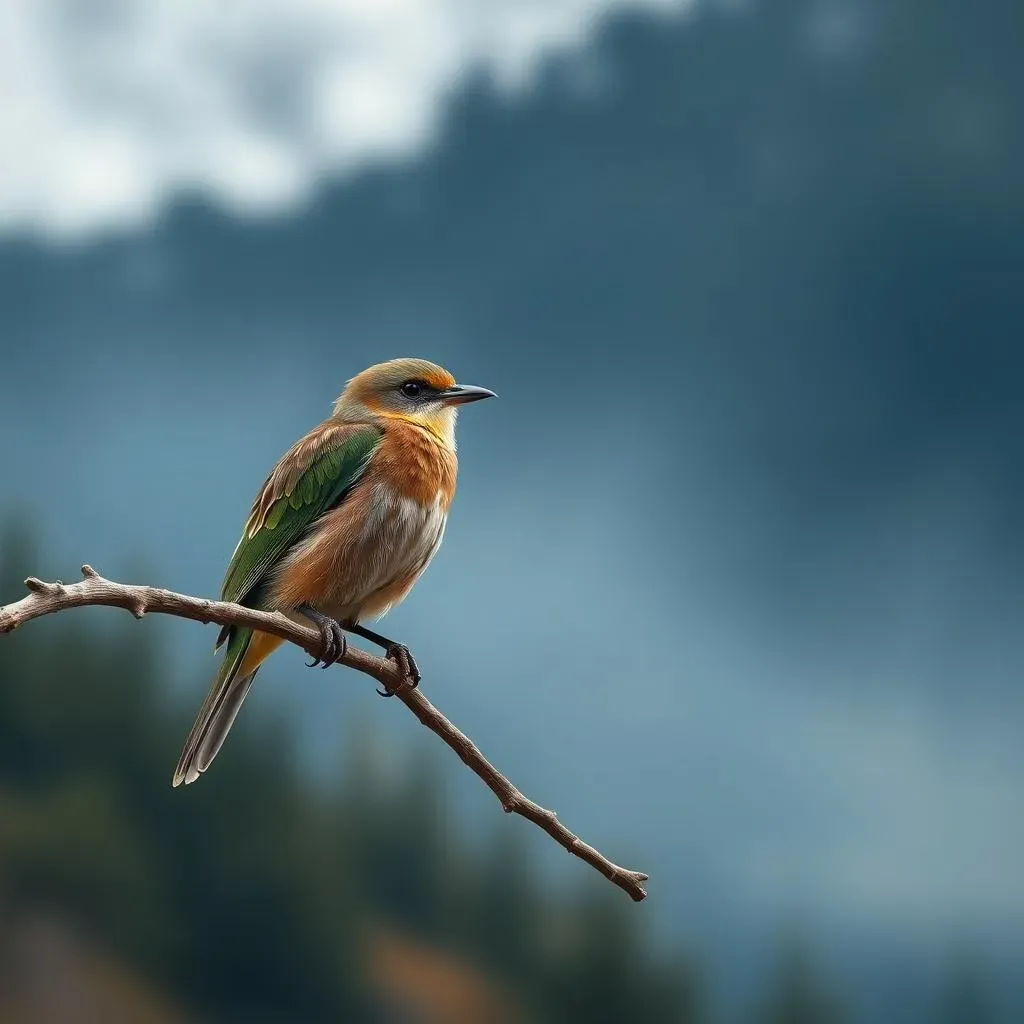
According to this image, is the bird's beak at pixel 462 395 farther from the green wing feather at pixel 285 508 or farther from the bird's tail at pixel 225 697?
the bird's tail at pixel 225 697

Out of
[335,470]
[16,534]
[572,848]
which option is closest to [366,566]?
[335,470]

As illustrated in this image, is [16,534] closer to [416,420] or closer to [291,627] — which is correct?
[416,420]

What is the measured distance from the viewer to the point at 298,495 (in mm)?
4855

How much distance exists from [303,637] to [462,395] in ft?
5.64

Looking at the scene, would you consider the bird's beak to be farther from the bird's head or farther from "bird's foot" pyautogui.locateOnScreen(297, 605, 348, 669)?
"bird's foot" pyautogui.locateOnScreen(297, 605, 348, 669)

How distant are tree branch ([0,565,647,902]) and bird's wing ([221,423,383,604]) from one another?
2.24 feet

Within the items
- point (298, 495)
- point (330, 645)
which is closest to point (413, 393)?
point (298, 495)

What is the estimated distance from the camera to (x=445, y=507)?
5043mm

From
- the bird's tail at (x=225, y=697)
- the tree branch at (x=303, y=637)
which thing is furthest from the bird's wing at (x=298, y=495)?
the tree branch at (x=303, y=637)

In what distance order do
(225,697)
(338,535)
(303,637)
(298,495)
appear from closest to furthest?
(303,637) < (225,697) < (338,535) < (298,495)

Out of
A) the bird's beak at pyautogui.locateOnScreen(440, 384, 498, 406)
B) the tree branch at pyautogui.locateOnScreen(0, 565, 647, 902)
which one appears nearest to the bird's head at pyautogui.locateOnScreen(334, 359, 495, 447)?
the bird's beak at pyautogui.locateOnScreen(440, 384, 498, 406)

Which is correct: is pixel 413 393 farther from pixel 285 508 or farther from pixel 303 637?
pixel 303 637

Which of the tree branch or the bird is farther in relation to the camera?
the bird

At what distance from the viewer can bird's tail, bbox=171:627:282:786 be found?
172 inches
